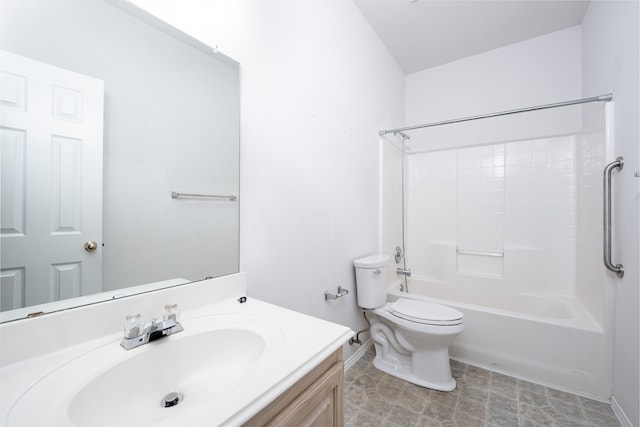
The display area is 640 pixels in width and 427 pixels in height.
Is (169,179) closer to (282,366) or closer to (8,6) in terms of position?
(8,6)

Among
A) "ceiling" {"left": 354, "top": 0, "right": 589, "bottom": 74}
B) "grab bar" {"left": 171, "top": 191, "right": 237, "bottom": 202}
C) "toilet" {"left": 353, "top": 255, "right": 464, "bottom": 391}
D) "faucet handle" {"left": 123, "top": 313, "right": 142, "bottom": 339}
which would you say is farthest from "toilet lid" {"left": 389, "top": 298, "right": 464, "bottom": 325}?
"ceiling" {"left": 354, "top": 0, "right": 589, "bottom": 74}

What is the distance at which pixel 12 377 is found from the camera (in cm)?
54

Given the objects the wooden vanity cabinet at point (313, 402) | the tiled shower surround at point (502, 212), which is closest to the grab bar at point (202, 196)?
the wooden vanity cabinet at point (313, 402)

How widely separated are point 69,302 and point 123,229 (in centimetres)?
23

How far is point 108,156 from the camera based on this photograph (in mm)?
772

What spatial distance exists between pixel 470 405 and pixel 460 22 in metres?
2.73

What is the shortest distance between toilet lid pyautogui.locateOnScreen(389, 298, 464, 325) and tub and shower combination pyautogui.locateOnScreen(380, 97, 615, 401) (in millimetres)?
219

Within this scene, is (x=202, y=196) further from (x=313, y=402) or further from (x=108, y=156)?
(x=313, y=402)

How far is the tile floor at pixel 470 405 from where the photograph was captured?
4.48 feet

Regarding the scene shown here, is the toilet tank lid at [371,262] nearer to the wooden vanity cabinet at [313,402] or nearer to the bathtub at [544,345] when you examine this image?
the bathtub at [544,345]

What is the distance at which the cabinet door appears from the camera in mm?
586

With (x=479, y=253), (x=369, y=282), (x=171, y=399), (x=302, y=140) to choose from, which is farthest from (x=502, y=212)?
(x=171, y=399)

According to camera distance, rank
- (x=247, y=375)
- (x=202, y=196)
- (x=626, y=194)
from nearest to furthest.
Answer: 1. (x=247, y=375)
2. (x=202, y=196)
3. (x=626, y=194)

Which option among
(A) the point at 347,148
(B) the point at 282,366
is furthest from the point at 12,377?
(A) the point at 347,148
